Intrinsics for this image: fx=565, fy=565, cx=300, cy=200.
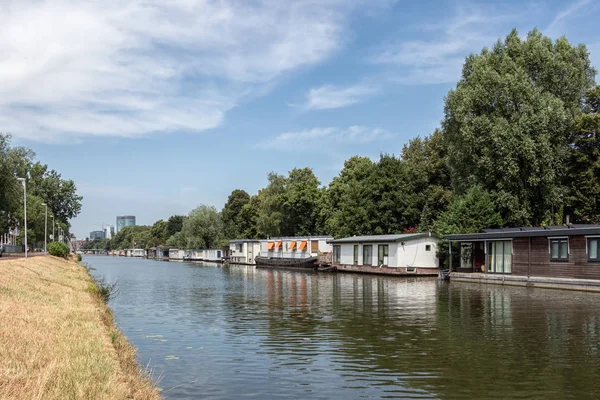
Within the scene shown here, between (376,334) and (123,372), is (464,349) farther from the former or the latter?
(123,372)

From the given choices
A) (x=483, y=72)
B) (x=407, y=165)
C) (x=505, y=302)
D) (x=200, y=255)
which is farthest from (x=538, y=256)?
(x=200, y=255)

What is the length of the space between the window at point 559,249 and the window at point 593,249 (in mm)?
1583

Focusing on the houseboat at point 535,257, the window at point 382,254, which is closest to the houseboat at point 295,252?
the window at point 382,254

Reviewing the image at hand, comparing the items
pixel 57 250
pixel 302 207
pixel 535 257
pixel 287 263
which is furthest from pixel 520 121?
pixel 302 207

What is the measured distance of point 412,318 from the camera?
20.7m

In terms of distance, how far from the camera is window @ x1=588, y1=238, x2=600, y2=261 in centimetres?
3177

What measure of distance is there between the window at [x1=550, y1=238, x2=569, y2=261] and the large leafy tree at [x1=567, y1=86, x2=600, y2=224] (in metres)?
11.3

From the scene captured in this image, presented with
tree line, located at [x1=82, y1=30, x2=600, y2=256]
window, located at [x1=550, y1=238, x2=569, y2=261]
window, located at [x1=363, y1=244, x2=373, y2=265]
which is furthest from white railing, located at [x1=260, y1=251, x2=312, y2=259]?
window, located at [x1=550, y1=238, x2=569, y2=261]

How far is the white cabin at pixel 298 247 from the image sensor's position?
69.4 m

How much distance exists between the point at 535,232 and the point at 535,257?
1890mm

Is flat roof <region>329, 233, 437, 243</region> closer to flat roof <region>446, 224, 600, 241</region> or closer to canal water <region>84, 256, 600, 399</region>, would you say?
flat roof <region>446, 224, 600, 241</region>

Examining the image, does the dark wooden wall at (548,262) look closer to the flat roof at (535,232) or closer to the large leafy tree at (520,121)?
the flat roof at (535,232)

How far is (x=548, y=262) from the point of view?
3522 centimetres

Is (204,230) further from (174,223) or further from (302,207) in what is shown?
(174,223)
